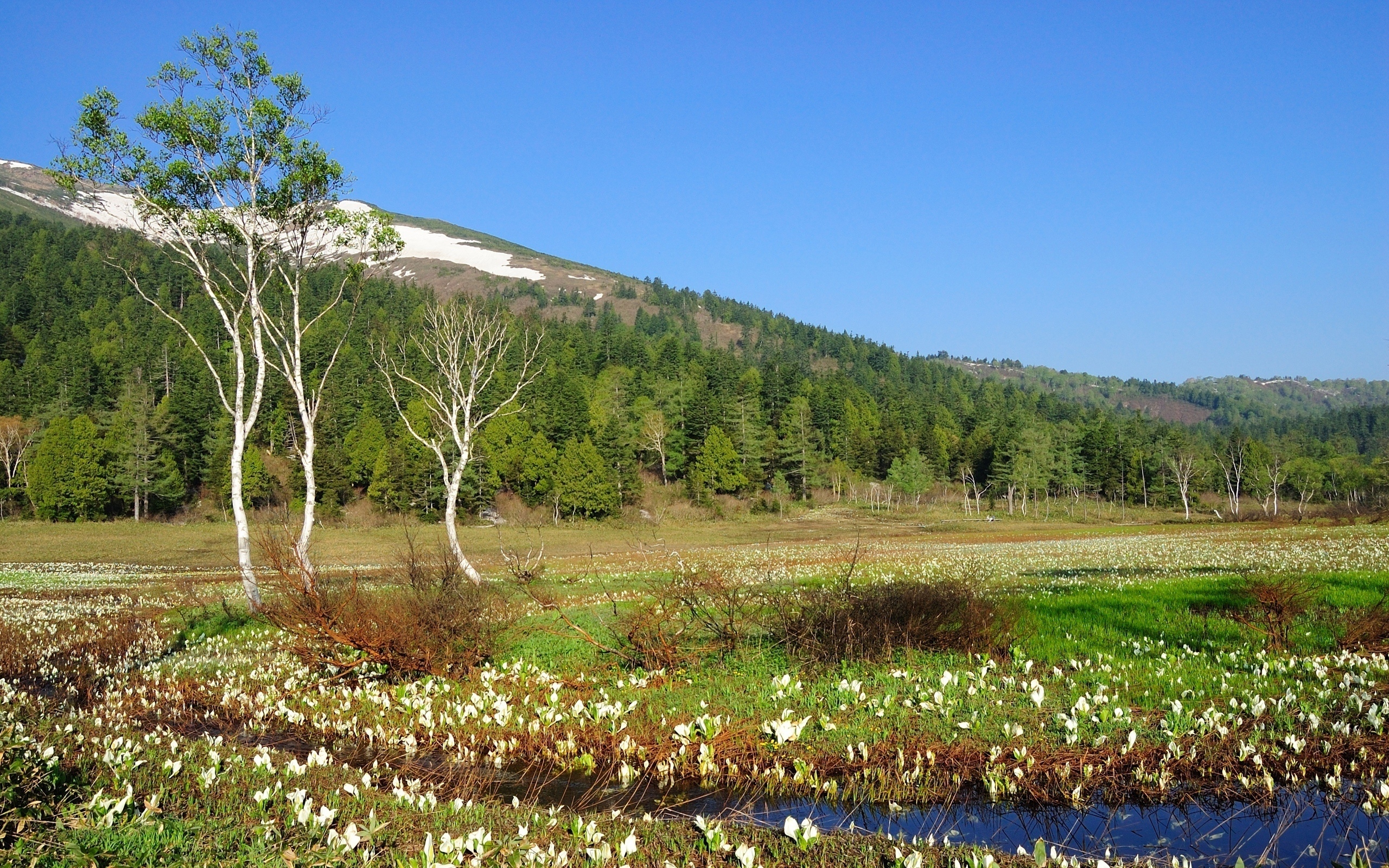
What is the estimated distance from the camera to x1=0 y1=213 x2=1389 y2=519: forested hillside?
87125 millimetres

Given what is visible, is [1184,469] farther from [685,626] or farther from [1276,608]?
[685,626]

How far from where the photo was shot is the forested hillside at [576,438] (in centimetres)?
8712

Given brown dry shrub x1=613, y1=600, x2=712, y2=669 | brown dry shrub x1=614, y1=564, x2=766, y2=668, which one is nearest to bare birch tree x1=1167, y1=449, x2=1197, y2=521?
brown dry shrub x1=614, y1=564, x2=766, y2=668

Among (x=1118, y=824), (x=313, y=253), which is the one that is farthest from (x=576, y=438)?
(x=1118, y=824)

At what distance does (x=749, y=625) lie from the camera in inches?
529

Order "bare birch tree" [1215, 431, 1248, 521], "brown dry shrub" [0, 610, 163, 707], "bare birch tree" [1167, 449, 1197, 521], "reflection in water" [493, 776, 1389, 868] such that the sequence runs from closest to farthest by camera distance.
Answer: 1. "reflection in water" [493, 776, 1389, 868]
2. "brown dry shrub" [0, 610, 163, 707]
3. "bare birch tree" [1167, 449, 1197, 521]
4. "bare birch tree" [1215, 431, 1248, 521]

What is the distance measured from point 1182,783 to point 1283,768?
94 cm

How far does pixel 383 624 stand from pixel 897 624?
809 cm

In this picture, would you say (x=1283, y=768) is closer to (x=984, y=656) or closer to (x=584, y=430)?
(x=984, y=656)

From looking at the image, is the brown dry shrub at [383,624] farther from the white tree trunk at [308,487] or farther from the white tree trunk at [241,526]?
the white tree trunk at [308,487]

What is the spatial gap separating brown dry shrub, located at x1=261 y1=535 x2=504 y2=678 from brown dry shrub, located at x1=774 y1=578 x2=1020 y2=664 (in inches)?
206

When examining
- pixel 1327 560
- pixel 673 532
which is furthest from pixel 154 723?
pixel 673 532

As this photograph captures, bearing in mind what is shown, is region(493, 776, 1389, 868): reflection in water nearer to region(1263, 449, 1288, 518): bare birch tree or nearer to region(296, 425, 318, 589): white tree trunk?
region(296, 425, 318, 589): white tree trunk

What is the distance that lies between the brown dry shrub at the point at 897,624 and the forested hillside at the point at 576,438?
74.8 metres
